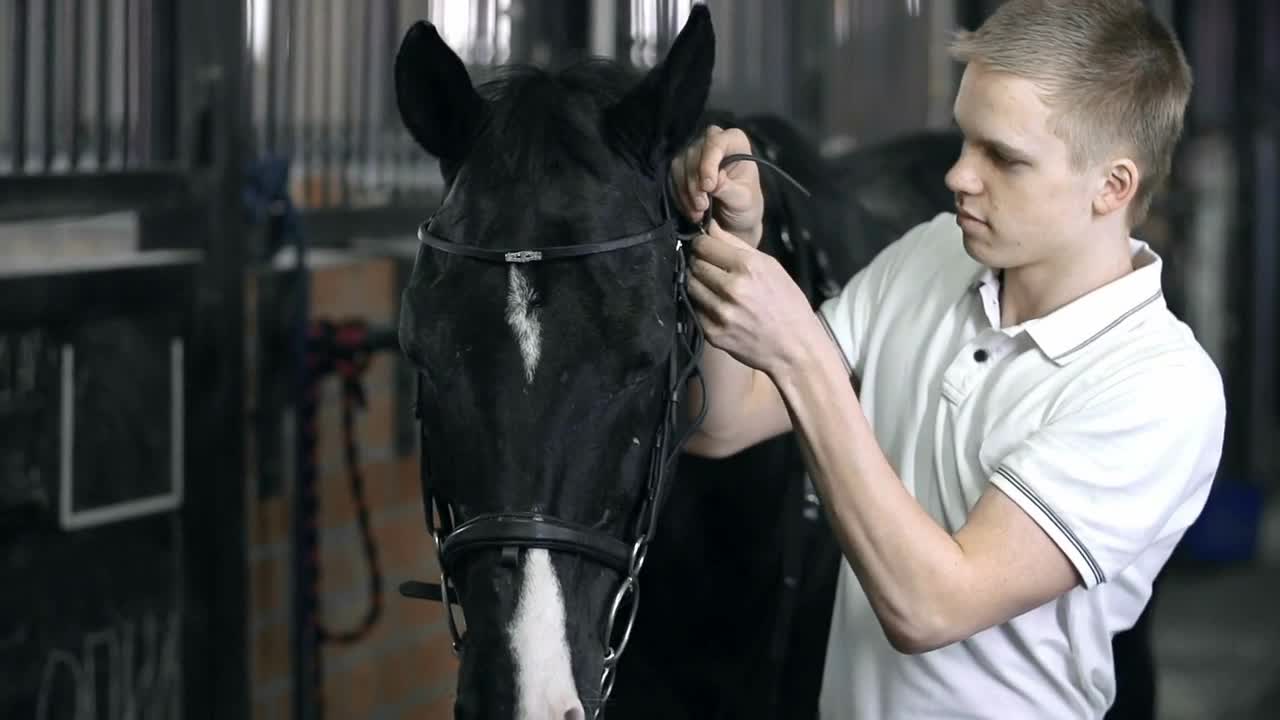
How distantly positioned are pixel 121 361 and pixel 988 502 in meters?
1.38

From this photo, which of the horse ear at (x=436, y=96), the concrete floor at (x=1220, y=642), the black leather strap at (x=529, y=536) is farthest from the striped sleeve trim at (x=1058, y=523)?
the concrete floor at (x=1220, y=642)

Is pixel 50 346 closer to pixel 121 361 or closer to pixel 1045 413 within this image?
pixel 121 361

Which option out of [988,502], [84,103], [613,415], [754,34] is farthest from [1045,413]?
[754,34]

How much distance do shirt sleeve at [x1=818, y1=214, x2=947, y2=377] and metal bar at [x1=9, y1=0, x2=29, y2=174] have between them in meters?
1.13

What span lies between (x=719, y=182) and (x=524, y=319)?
0.32 metres

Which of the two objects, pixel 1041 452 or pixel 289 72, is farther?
pixel 289 72

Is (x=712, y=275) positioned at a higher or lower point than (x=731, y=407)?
higher

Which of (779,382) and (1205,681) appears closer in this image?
(779,382)

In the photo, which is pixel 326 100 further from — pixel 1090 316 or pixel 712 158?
pixel 1090 316

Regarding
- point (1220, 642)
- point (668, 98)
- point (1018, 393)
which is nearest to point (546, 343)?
point (668, 98)

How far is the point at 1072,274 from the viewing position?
4.67 feet

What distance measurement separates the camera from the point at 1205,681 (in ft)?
13.8

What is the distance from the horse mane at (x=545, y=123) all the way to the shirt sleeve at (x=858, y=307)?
1.25 ft

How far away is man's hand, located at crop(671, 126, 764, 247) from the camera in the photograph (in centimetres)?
141
